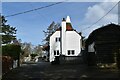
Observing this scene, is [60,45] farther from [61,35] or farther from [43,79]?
[43,79]

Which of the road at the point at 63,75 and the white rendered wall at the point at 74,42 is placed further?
the white rendered wall at the point at 74,42

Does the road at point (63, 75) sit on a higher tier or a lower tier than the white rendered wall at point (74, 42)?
lower

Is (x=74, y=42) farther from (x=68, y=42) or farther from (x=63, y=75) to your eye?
(x=63, y=75)

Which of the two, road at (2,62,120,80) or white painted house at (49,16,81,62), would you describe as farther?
white painted house at (49,16,81,62)

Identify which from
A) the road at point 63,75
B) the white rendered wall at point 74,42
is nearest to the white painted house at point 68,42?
the white rendered wall at point 74,42

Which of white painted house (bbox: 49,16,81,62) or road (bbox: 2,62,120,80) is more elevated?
white painted house (bbox: 49,16,81,62)

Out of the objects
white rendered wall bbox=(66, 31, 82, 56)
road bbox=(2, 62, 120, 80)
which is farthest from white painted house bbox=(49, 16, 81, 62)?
road bbox=(2, 62, 120, 80)

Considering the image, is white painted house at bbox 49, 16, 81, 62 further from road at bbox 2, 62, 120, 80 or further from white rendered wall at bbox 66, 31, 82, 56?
road at bbox 2, 62, 120, 80

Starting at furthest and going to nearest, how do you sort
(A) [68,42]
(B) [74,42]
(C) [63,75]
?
(A) [68,42], (B) [74,42], (C) [63,75]

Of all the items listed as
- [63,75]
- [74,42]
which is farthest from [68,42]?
[63,75]

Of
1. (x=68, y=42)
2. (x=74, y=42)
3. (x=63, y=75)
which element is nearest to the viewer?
(x=63, y=75)

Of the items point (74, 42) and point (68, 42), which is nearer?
point (74, 42)

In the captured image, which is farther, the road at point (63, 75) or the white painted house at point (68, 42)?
the white painted house at point (68, 42)

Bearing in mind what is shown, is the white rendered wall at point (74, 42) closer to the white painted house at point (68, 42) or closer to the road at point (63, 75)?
the white painted house at point (68, 42)
